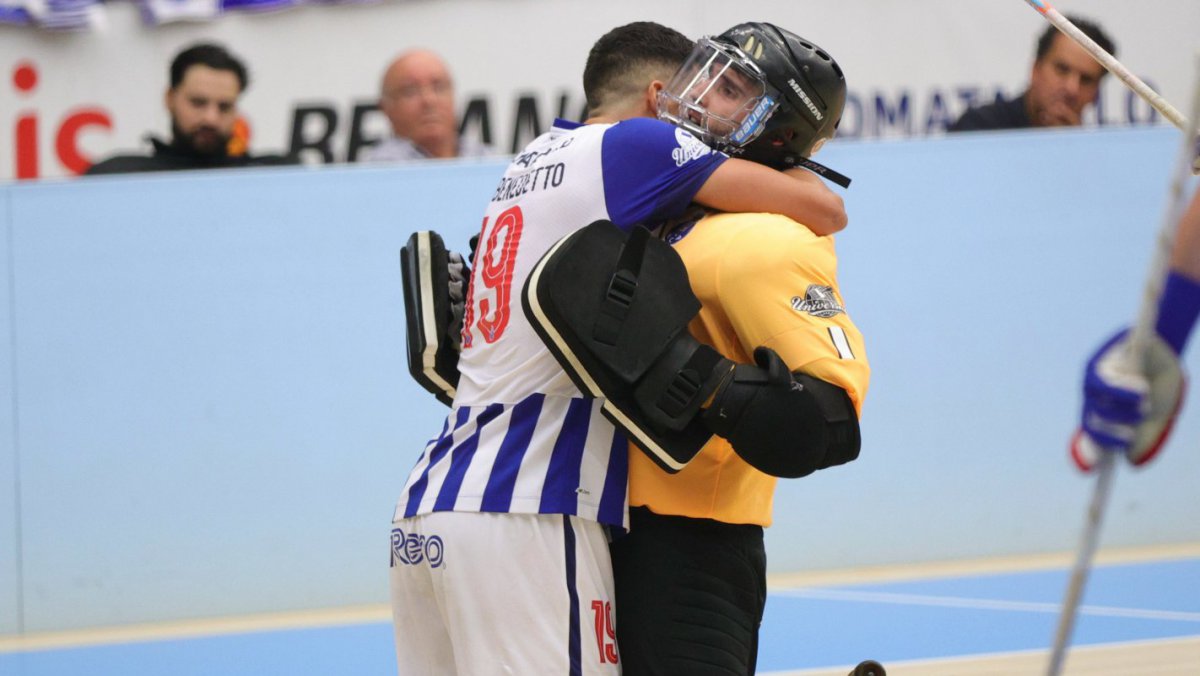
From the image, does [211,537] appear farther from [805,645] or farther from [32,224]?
[805,645]

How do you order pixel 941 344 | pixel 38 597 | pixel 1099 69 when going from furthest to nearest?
pixel 1099 69
pixel 941 344
pixel 38 597

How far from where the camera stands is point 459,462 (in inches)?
107

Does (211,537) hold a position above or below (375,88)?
below

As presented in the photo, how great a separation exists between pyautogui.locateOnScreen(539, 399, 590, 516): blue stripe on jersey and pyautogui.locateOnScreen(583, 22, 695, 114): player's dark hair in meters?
0.82

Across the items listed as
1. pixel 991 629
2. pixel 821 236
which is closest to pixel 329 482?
pixel 991 629

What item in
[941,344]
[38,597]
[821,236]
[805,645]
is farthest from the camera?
[941,344]

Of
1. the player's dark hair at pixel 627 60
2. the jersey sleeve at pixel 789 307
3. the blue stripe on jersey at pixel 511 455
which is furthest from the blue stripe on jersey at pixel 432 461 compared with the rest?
the player's dark hair at pixel 627 60

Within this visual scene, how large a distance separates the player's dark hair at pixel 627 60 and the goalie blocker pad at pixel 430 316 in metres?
0.49

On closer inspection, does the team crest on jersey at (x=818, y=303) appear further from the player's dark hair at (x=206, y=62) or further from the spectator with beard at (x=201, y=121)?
the player's dark hair at (x=206, y=62)

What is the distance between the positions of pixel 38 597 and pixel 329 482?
1.26 metres

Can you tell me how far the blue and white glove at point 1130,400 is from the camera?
164cm

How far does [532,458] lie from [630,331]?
12.5 inches

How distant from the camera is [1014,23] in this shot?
770 cm

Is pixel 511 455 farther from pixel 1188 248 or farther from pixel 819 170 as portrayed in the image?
pixel 1188 248
